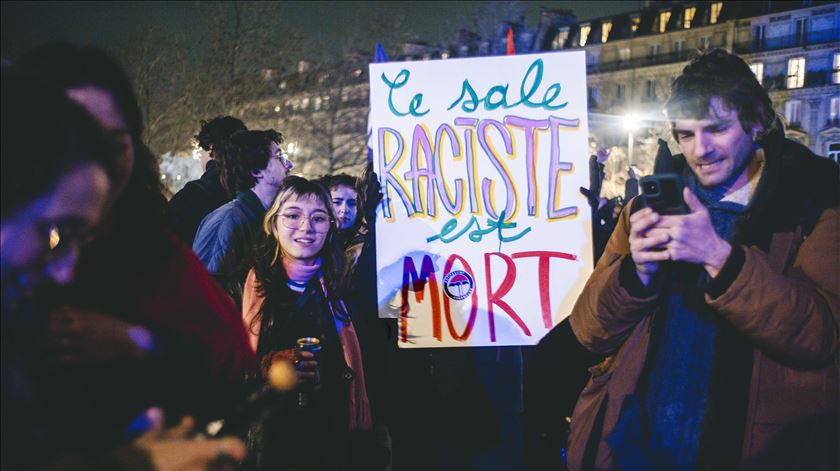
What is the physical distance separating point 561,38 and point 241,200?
57.6 meters

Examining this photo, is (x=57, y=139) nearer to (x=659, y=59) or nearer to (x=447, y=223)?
(x=447, y=223)

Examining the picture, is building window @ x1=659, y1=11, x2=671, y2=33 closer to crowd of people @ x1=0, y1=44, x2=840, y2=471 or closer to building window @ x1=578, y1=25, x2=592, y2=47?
building window @ x1=578, y1=25, x2=592, y2=47

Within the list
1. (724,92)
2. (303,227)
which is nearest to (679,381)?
(724,92)

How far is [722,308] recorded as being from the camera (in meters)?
1.75

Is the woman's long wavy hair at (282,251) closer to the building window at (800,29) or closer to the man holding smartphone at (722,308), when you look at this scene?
the man holding smartphone at (722,308)

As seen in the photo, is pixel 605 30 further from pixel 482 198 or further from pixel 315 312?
pixel 315 312

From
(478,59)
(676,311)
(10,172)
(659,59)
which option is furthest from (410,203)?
(659,59)

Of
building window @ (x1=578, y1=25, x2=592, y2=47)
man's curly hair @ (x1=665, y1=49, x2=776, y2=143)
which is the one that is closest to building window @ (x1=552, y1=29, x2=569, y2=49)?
building window @ (x1=578, y1=25, x2=592, y2=47)

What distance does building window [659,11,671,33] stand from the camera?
5138cm

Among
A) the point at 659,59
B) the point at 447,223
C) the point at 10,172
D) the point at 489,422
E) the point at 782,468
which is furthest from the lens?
the point at 659,59

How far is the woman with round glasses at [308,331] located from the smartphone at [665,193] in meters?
1.49

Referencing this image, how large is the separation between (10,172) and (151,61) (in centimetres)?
2008

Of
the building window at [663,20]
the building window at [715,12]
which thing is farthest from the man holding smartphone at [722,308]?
the building window at [663,20]

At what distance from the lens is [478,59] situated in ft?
10.4
